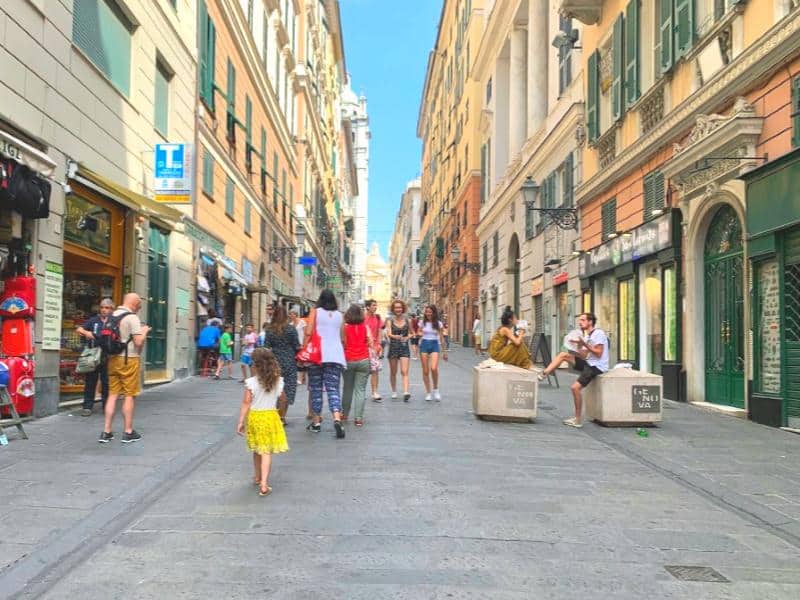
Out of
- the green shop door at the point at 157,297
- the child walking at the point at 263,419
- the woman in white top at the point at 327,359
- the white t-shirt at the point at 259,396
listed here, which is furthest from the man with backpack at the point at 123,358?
the green shop door at the point at 157,297

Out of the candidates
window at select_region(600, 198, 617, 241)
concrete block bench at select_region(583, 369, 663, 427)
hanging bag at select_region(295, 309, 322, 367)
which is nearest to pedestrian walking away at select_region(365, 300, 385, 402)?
hanging bag at select_region(295, 309, 322, 367)

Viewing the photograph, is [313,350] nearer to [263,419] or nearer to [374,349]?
[263,419]

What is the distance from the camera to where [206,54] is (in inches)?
680

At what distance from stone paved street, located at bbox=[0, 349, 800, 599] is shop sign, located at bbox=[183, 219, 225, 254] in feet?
26.1

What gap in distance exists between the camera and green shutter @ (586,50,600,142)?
16.8 meters

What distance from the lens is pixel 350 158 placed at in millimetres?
91375

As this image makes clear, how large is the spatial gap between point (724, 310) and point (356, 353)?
6083 millimetres

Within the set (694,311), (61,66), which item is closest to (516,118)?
(694,311)

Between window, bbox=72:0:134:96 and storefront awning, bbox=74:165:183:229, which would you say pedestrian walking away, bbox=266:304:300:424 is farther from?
window, bbox=72:0:134:96

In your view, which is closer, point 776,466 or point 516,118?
point 776,466

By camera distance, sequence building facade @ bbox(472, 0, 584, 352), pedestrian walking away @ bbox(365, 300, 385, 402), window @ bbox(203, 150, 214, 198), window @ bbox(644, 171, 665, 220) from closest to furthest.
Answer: pedestrian walking away @ bbox(365, 300, 385, 402), window @ bbox(644, 171, 665, 220), window @ bbox(203, 150, 214, 198), building facade @ bbox(472, 0, 584, 352)

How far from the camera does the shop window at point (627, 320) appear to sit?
15.1m

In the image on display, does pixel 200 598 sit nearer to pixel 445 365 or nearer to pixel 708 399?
pixel 708 399

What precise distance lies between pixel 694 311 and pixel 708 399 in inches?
56.5
